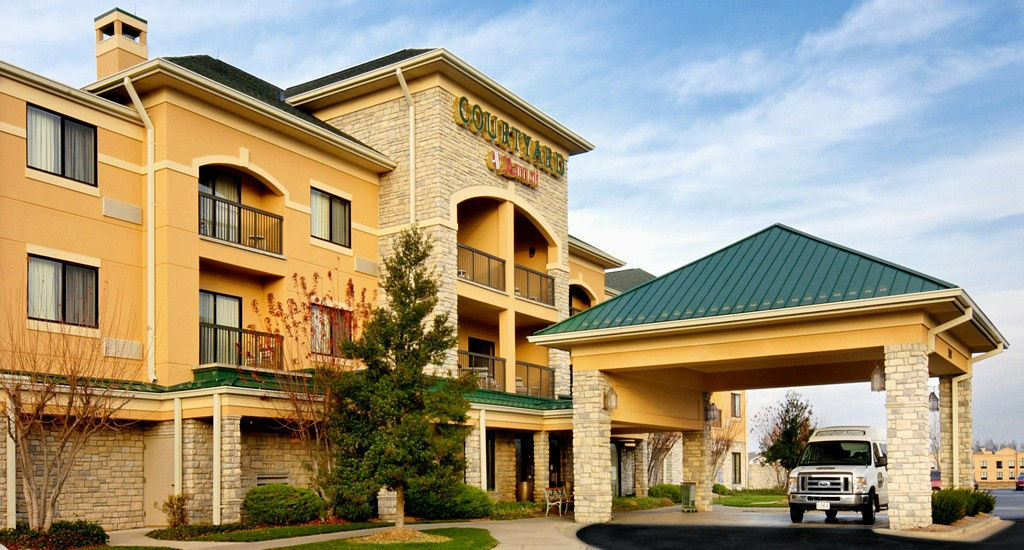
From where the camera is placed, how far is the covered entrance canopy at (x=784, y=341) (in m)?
19.6

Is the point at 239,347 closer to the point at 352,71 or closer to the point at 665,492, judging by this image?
the point at 352,71

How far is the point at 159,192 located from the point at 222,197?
255 centimetres

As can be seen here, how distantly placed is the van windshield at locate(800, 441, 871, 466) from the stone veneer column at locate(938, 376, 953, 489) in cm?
250

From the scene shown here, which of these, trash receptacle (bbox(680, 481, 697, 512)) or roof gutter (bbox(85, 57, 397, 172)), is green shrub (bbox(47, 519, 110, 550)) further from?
trash receptacle (bbox(680, 481, 697, 512))

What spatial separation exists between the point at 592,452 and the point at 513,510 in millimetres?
4526

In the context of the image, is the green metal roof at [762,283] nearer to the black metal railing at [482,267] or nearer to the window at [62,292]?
the black metal railing at [482,267]

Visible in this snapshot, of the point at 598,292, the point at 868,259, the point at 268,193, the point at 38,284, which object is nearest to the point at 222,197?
the point at 268,193

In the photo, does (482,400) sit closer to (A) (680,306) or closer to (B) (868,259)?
(A) (680,306)

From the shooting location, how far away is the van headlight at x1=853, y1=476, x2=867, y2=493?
22.3 m

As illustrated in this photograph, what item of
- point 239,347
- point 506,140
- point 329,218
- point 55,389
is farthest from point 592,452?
point 506,140

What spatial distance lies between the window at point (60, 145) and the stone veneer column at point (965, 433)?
21.9m

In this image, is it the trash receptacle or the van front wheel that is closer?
the van front wheel

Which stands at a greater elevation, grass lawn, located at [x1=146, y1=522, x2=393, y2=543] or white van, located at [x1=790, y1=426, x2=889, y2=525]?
white van, located at [x1=790, y1=426, x2=889, y2=525]

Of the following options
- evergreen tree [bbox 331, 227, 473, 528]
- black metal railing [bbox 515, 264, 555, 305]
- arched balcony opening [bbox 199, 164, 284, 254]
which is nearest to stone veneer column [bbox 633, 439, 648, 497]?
black metal railing [bbox 515, 264, 555, 305]
